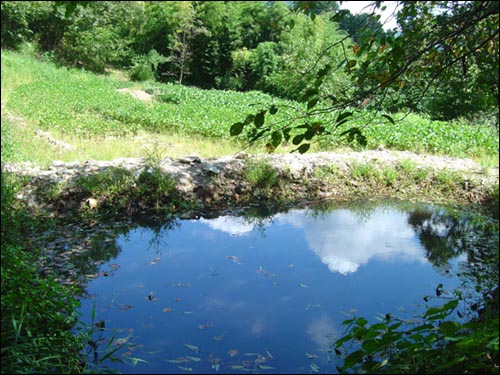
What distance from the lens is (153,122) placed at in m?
13.1

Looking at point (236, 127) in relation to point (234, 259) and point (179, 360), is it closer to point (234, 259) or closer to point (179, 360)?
point (179, 360)

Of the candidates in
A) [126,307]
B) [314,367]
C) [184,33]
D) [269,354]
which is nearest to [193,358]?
[269,354]

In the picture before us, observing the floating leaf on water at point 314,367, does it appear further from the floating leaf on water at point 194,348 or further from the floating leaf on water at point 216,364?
the floating leaf on water at point 194,348

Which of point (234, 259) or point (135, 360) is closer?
point (135, 360)

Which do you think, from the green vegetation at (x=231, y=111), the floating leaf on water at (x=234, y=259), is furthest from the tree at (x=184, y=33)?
the floating leaf on water at (x=234, y=259)

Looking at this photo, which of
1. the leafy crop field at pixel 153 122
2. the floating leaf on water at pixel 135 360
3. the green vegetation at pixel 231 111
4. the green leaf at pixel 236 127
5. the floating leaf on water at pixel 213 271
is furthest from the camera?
the leafy crop field at pixel 153 122

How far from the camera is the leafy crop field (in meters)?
11.2

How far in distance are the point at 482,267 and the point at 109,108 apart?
12627mm

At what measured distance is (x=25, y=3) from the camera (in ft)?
75.3

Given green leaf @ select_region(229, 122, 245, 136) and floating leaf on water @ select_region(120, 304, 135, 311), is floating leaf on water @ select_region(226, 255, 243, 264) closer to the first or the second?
floating leaf on water @ select_region(120, 304, 135, 311)

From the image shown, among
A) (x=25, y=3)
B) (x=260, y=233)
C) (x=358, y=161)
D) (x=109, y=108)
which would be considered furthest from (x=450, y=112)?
(x=25, y=3)

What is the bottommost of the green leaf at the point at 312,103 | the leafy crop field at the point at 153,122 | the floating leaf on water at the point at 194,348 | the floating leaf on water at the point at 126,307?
the floating leaf on water at the point at 194,348

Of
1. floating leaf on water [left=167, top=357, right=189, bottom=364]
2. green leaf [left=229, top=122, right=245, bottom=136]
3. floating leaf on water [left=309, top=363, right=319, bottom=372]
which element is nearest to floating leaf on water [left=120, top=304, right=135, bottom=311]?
floating leaf on water [left=167, top=357, right=189, bottom=364]

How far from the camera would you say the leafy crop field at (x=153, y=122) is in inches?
443
